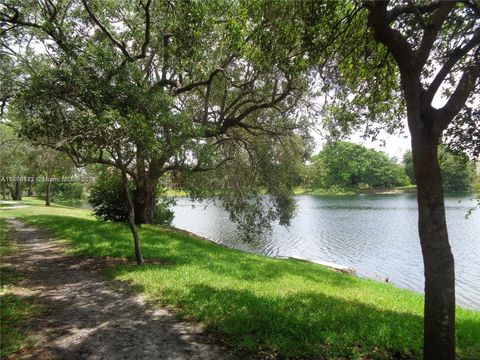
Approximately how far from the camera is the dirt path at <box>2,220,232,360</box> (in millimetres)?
4867

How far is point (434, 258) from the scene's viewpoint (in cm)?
448

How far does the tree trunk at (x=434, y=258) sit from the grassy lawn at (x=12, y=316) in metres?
5.62

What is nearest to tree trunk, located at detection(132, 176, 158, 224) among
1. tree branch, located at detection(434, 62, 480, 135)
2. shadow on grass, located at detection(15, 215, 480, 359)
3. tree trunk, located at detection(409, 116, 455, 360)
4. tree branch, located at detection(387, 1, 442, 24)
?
shadow on grass, located at detection(15, 215, 480, 359)

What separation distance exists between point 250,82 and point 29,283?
1134 cm

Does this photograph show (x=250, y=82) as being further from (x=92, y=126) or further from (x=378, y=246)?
(x=378, y=246)

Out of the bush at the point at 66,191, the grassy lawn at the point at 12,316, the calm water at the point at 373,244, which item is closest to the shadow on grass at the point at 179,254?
the grassy lawn at the point at 12,316

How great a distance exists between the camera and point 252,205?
65.9 feet

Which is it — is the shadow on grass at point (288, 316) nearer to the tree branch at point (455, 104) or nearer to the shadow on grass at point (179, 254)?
the shadow on grass at point (179, 254)

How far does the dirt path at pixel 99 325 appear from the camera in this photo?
4.87m

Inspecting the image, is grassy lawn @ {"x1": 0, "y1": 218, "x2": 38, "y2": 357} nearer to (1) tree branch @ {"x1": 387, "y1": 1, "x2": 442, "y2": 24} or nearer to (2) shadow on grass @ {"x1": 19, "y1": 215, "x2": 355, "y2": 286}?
(2) shadow on grass @ {"x1": 19, "y1": 215, "x2": 355, "y2": 286}

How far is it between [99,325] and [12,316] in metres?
1.65

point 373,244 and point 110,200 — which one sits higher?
point 110,200

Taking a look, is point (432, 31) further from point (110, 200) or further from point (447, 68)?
point (110, 200)

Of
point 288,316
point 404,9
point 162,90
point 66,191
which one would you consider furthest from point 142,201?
point 66,191
